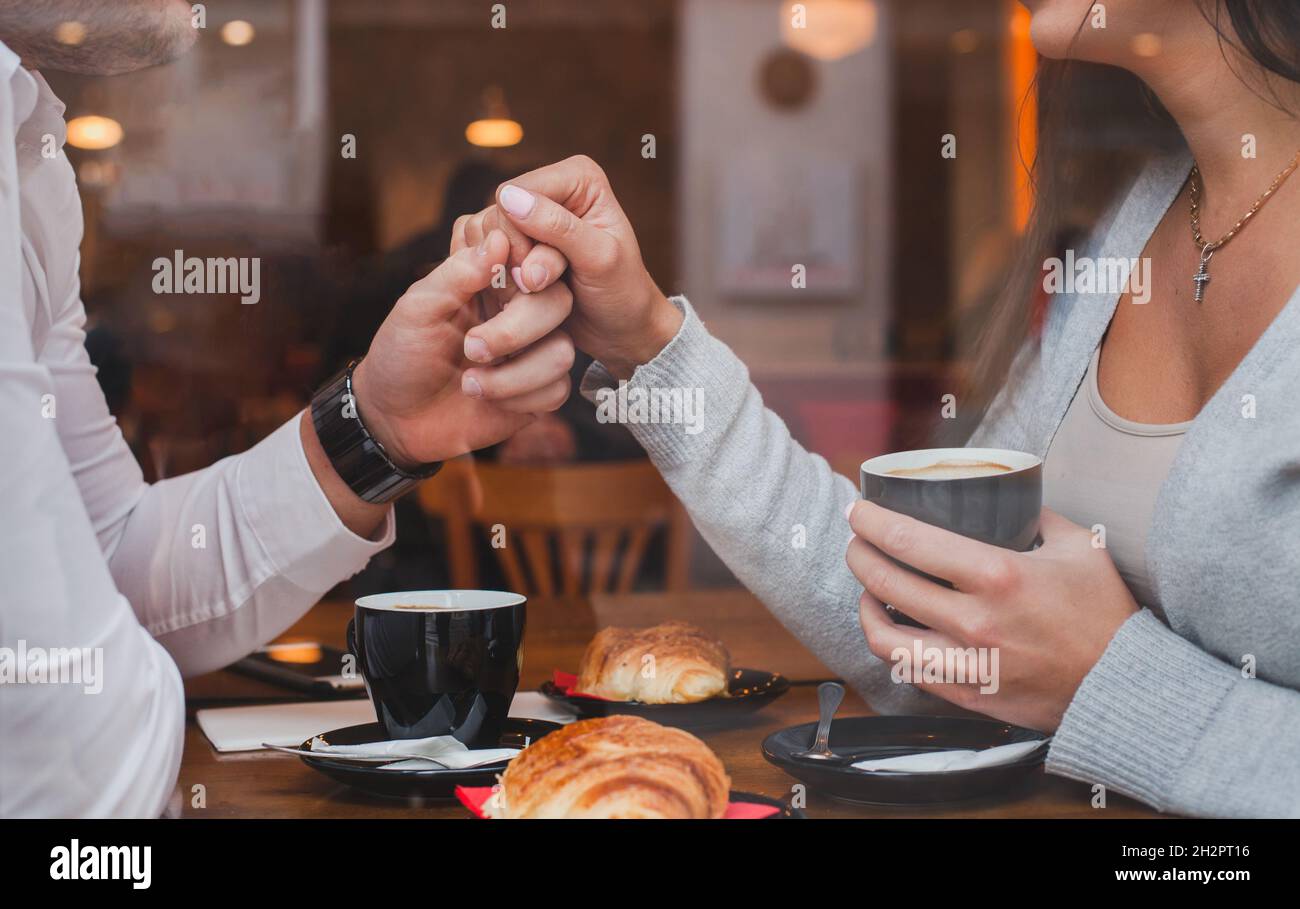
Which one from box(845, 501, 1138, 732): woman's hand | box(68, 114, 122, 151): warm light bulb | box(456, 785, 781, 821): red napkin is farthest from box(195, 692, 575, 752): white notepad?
box(68, 114, 122, 151): warm light bulb

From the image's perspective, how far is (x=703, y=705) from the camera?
2.26 ft

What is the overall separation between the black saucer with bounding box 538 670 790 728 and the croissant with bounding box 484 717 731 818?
3.8 inches

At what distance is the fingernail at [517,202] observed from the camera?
652 mm

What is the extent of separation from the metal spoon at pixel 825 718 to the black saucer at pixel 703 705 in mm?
35

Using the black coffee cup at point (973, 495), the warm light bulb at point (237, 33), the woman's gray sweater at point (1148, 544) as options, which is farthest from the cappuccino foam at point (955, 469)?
the warm light bulb at point (237, 33)

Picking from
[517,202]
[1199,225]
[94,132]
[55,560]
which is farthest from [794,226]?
[55,560]

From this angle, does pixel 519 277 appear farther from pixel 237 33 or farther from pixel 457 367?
pixel 237 33

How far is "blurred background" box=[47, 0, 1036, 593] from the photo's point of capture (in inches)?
26.0

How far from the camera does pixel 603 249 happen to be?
69 centimetres

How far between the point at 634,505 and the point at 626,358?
16cm

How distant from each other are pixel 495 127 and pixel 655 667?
14.6 inches

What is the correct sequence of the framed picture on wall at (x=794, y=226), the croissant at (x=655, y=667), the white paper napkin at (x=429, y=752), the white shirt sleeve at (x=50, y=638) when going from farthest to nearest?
the framed picture on wall at (x=794, y=226) < the croissant at (x=655, y=667) < the white paper napkin at (x=429, y=752) < the white shirt sleeve at (x=50, y=638)

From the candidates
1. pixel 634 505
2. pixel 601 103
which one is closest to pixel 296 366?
pixel 634 505

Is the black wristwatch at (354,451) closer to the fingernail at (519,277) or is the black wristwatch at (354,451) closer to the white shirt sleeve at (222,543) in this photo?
the white shirt sleeve at (222,543)
